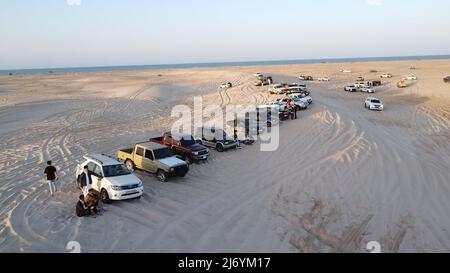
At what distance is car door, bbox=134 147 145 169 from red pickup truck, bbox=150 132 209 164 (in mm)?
2650

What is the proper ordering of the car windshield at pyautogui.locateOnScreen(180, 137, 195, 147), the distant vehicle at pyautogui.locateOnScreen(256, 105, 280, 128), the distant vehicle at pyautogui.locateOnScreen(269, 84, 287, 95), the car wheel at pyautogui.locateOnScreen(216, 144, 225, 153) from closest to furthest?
the car windshield at pyautogui.locateOnScreen(180, 137, 195, 147)
the car wheel at pyautogui.locateOnScreen(216, 144, 225, 153)
the distant vehicle at pyautogui.locateOnScreen(256, 105, 280, 128)
the distant vehicle at pyautogui.locateOnScreen(269, 84, 287, 95)

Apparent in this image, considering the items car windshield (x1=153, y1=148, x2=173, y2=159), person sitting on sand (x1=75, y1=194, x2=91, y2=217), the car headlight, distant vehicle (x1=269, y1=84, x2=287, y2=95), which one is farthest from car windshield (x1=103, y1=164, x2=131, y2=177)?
distant vehicle (x1=269, y1=84, x2=287, y2=95)

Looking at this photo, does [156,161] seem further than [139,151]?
No

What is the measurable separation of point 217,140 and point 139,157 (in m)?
6.15

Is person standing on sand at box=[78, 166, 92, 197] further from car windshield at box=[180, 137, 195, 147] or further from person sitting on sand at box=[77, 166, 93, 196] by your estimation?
car windshield at box=[180, 137, 195, 147]

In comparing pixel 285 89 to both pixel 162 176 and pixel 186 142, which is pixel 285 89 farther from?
pixel 162 176

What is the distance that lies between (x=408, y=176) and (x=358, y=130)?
8.55m

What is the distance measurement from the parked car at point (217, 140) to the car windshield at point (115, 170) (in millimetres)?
8344

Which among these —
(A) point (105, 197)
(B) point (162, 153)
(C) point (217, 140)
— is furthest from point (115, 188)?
(C) point (217, 140)

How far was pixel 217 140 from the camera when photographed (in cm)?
2348

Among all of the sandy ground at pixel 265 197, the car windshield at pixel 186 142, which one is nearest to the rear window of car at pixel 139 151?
the sandy ground at pixel 265 197

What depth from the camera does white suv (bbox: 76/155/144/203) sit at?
14.6 metres
